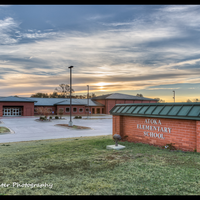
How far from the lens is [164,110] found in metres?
9.26

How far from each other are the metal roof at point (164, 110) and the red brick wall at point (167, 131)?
27cm

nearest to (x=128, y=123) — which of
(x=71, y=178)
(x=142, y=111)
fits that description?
(x=142, y=111)

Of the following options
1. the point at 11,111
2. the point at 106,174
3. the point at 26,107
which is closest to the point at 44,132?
the point at 106,174

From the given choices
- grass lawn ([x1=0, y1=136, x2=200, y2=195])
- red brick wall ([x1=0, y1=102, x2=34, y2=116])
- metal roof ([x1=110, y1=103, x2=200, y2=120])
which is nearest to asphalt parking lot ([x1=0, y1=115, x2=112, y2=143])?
metal roof ([x1=110, y1=103, x2=200, y2=120])

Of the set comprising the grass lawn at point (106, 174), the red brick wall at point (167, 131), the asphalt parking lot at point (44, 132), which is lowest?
the asphalt parking lot at point (44, 132)

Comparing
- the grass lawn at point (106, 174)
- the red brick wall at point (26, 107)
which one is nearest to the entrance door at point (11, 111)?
the red brick wall at point (26, 107)

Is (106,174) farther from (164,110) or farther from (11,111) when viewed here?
(11,111)

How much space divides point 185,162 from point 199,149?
172 centimetres

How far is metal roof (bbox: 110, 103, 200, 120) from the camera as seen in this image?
8000 millimetres

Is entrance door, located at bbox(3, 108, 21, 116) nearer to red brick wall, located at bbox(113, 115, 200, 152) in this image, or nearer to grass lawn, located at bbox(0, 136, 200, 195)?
red brick wall, located at bbox(113, 115, 200, 152)

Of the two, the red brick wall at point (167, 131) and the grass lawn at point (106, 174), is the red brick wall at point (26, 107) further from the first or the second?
the grass lawn at point (106, 174)

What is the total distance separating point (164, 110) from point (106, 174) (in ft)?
16.9

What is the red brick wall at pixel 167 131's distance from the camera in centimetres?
791

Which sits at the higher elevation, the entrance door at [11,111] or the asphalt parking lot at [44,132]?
the entrance door at [11,111]
